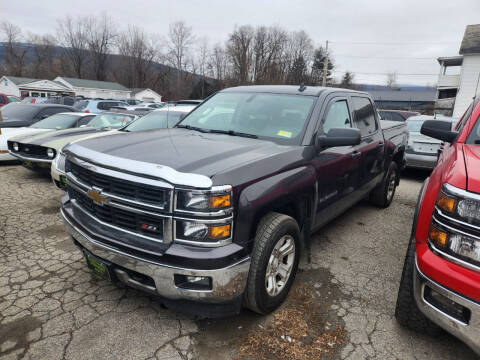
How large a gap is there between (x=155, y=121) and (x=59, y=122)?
3372 mm

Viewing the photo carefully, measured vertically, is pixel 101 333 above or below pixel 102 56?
below

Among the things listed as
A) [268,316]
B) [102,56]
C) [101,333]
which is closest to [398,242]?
[268,316]

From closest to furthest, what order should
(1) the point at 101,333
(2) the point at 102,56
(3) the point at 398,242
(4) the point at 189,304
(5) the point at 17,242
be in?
1. (4) the point at 189,304
2. (1) the point at 101,333
3. (5) the point at 17,242
4. (3) the point at 398,242
5. (2) the point at 102,56

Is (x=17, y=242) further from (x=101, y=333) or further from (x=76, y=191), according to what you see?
(x=101, y=333)

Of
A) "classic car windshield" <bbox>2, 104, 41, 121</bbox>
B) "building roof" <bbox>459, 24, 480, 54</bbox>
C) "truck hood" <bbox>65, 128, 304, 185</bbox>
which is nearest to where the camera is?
"truck hood" <bbox>65, 128, 304, 185</bbox>

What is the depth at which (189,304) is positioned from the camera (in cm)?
215

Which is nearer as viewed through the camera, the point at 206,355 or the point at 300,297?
the point at 206,355

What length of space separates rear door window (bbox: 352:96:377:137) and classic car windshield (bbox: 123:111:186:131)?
3.37m

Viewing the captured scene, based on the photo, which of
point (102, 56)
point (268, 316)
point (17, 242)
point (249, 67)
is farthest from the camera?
point (102, 56)

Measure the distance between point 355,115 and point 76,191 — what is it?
322 centimetres

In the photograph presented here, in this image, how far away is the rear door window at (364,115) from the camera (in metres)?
3.96

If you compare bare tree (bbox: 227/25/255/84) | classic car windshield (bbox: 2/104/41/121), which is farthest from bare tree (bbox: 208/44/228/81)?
classic car windshield (bbox: 2/104/41/121)

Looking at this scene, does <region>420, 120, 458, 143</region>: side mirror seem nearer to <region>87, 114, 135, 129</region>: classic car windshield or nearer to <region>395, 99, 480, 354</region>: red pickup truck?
<region>395, 99, 480, 354</region>: red pickup truck

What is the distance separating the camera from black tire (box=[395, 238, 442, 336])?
226 centimetres
